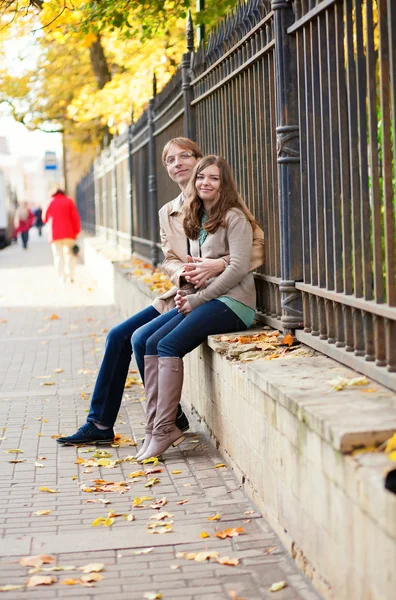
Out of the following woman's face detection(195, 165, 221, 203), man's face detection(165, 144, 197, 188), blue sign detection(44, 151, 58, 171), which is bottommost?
woman's face detection(195, 165, 221, 203)

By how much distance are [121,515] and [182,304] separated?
1.61 metres

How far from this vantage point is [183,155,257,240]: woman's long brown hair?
20.0 ft

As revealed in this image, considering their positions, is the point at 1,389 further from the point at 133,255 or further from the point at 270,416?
the point at 133,255

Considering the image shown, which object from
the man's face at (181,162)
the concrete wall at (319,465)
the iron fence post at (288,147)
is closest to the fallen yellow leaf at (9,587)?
the concrete wall at (319,465)

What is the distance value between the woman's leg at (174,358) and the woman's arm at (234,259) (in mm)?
93

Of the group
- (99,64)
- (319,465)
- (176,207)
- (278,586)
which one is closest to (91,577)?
(278,586)

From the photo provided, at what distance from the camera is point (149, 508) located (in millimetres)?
5098

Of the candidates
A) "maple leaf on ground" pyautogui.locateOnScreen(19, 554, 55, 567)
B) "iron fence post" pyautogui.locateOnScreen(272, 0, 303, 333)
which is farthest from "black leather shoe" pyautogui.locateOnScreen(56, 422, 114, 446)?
"maple leaf on ground" pyautogui.locateOnScreen(19, 554, 55, 567)

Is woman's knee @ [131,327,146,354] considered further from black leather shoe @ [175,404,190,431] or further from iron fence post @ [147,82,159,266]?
iron fence post @ [147,82,159,266]

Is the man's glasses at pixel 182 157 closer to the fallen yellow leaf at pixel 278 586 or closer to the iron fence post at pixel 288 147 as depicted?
the iron fence post at pixel 288 147

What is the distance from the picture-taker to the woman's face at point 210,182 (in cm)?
611

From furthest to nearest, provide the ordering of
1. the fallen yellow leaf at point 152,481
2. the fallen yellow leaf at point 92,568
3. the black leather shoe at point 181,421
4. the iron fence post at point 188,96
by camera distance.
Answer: the iron fence post at point 188,96 → the black leather shoe at point 181,421 → the fallen yellow leaf at point 152,481 → the fallen yellow leaf at point 92,568

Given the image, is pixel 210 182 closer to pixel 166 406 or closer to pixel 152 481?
pixel 166 406

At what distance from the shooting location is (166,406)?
19.7ft
